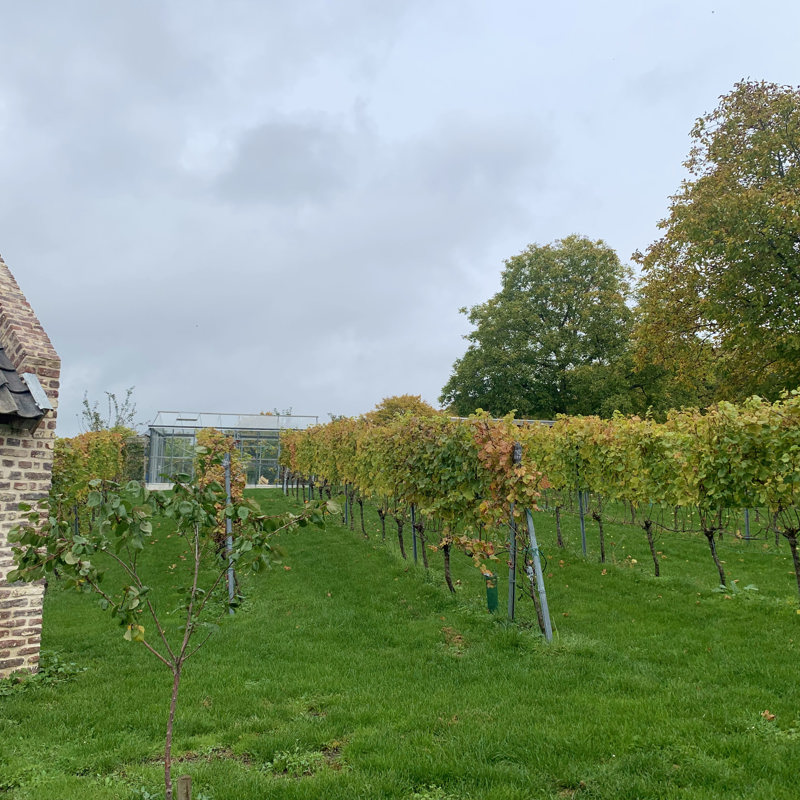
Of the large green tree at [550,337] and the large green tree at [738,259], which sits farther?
the large green tree at [550,337]

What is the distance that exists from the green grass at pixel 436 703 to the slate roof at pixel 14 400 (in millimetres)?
2778

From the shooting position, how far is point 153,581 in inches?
457

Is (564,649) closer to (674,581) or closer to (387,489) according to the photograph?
(674,581)

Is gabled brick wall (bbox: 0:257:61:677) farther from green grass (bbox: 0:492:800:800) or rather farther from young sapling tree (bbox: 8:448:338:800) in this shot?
young sapling tree (bbox: 8:448:338:800)

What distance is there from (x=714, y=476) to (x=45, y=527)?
761 centimetres

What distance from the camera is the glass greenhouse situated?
30281 mm

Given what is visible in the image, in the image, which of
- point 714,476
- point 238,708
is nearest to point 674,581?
point 714,476

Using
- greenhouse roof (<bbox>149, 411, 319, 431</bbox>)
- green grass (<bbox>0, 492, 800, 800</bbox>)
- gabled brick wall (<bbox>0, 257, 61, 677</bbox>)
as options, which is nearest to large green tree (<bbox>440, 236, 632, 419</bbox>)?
greenhouse roof (<bbox>149, 411, 319, 431</bbox>)

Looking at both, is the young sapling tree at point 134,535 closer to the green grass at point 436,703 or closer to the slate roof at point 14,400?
the green grass at point 436,703

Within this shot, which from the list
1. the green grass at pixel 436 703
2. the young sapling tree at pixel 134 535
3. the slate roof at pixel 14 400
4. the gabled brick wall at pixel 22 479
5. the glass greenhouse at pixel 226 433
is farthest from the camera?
the glass greenhouse at pixel 226 433

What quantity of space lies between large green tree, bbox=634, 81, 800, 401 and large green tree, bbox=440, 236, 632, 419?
12.0m

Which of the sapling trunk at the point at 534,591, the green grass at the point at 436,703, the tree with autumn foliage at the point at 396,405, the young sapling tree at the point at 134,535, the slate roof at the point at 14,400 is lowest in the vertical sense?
the green grass at the point at 436,703

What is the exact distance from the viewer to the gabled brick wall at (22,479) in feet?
Answer: 20.6

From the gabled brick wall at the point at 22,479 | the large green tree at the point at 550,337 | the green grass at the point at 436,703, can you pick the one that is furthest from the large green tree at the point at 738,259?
the gabled brick wall at the point at 22,479
